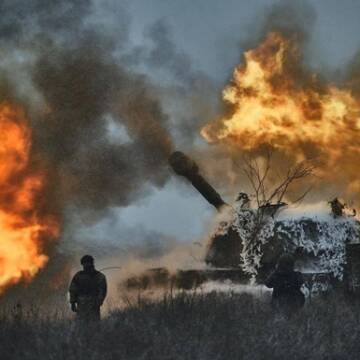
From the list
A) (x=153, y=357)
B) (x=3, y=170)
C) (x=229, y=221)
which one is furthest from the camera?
(x=229, y=221)

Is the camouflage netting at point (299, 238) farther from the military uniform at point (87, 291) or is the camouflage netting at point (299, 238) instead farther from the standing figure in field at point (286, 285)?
the military uniform at point (87, 291)

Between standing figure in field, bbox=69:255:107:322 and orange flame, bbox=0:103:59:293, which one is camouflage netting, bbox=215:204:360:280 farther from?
standing figure in field, bbox=69:255:107:322

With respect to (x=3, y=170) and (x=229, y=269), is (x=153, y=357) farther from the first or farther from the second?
(x=229, y=269)

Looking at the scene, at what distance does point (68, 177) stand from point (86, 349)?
13.3m

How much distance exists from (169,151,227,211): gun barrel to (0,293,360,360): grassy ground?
6937mm

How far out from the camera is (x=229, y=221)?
16844mm

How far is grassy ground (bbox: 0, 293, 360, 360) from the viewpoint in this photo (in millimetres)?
8078

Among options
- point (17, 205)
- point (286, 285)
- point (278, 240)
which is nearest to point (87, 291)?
point (286, 285)

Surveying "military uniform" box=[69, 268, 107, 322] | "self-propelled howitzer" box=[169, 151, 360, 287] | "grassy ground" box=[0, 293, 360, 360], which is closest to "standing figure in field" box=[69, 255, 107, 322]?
"military uniform" box=[69, 268, 107, 322]

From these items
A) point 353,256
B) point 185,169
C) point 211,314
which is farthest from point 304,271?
point 211,314

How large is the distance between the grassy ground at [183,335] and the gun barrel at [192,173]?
6.94m

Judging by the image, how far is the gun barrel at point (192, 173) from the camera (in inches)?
686

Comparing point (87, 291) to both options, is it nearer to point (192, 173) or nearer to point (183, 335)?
point (183, 335)

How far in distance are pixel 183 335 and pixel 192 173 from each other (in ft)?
30.2
